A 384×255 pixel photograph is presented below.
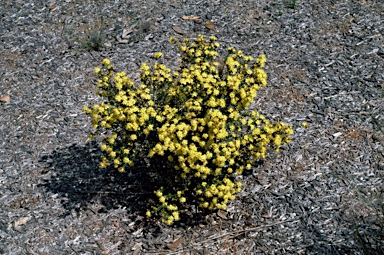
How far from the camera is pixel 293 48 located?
18.8ft

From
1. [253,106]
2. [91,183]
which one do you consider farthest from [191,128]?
[253,106]

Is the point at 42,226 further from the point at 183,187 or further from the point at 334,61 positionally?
the point at 334,61

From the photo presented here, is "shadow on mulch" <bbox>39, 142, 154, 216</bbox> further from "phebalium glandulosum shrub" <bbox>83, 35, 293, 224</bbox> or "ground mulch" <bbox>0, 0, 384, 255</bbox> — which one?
"phebalium glandulosum shrub" <bbox>83, 35, 293, 224</bbox>

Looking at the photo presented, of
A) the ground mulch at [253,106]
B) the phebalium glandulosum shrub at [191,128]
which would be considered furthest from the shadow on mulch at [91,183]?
the phebalium glandulosum shrub at [191,128]

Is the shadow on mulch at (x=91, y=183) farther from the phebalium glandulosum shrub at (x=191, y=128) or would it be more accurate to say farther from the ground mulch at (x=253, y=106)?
the phebalium glandulosum shrub at (x=191, y=128)

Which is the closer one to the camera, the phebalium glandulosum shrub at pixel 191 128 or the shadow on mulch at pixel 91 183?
the phebalium glandulosum shrub at pixel 191 128

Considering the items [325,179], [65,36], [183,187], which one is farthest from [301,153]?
[65,36]

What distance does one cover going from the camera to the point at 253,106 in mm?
5133

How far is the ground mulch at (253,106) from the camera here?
13.5 feet

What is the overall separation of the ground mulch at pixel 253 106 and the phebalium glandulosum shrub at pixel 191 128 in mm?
418

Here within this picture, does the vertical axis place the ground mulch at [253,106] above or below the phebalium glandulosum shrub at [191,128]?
below

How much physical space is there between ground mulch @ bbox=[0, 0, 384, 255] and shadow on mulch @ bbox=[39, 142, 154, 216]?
1cm

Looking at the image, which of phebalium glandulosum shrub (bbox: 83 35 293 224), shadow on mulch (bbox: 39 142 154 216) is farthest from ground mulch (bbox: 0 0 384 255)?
phebalium glandulosum shrub (bbox: 83 35 293 224)

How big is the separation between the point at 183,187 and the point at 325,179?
1.22 meters
